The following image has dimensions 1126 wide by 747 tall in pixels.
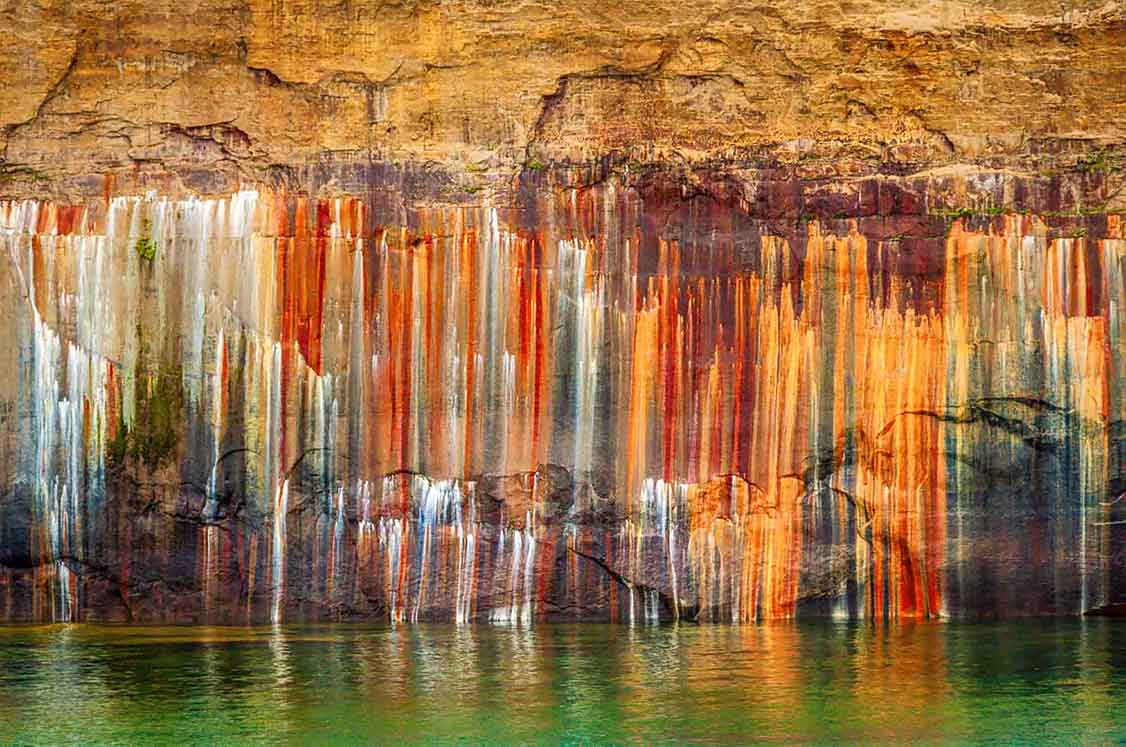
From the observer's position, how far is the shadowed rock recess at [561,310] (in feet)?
46.7

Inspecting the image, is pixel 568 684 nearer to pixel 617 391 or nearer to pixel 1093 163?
pixel 617 391

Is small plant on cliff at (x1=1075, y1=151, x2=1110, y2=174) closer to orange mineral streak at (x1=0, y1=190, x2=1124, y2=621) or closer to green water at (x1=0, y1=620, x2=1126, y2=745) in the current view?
orange mineral streak at (x1=0, y1=190, x2=1124, y2=621)

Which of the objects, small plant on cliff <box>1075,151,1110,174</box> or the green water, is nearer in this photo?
the green water

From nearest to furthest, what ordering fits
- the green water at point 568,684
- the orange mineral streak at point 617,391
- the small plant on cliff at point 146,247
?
the green water at point 568,684 < the orange mineral streak at point 617,391 < the small plant on cliff at point 146,247

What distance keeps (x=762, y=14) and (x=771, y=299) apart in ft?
8.28

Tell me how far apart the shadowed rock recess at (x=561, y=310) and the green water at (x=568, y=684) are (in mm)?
629

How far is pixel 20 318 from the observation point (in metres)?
14.5

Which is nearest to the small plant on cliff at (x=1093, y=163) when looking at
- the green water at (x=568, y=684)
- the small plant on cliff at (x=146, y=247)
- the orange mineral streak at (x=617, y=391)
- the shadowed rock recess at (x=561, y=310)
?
the shadowed rock recess at (x=561, y=310)

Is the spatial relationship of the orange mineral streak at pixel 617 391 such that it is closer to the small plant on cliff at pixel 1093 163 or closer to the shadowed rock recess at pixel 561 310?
the shadowed rock recess at pixel 561 310

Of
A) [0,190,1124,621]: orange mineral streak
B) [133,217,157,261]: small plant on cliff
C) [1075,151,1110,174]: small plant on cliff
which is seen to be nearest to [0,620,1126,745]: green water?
[0,190,1124,621]: orange mineral streak

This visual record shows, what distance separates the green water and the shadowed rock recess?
2.06ft

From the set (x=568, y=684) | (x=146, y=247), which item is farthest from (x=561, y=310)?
(x=568, y=684)

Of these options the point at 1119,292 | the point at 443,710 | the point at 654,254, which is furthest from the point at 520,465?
the point at 1119,292

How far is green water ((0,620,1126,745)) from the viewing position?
9.74m
